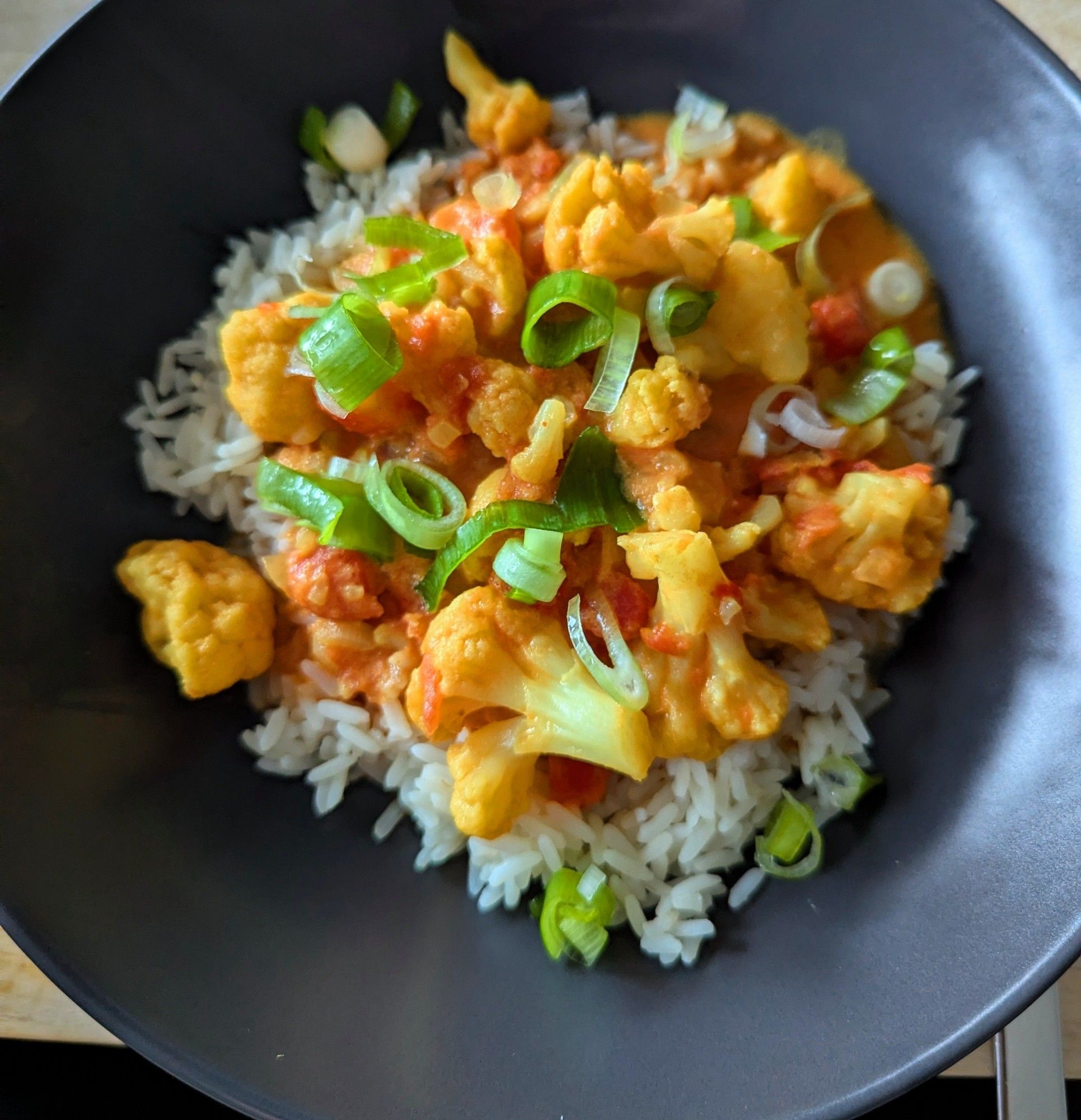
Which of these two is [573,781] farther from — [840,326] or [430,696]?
[840,326]

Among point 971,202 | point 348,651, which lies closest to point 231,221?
point 348,651

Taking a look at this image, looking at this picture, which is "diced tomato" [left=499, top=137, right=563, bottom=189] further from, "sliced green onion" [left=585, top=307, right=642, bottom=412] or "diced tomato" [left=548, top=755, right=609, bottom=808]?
"diced tomato" [left=548, top=755, right=609, bottom=808]

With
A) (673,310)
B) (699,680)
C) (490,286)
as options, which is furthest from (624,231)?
(699,680)

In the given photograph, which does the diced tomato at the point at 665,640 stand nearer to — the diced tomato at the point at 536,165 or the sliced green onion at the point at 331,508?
the sliced green onion at the point at 331,508

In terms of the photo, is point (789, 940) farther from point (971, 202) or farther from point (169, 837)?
point (971, 202)

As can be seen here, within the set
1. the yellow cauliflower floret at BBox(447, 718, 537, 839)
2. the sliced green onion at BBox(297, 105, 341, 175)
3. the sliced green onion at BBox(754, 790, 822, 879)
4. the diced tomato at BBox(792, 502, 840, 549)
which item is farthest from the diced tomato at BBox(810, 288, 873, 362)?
the sliced green onion at BBox(297, 105, 341, 175)
